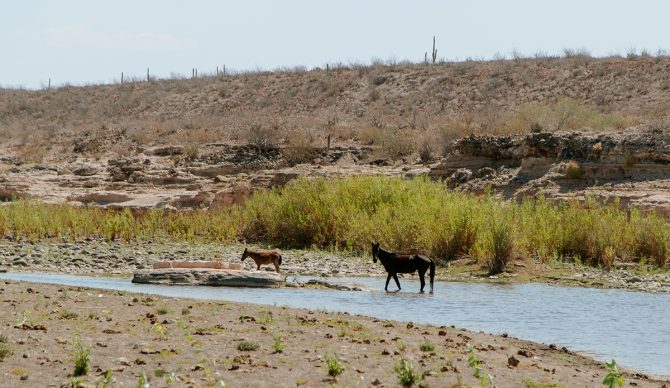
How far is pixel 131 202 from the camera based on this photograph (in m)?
35.7

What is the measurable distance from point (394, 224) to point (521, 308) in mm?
8500

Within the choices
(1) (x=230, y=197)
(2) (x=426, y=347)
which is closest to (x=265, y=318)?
(2) (x=426, y=347)

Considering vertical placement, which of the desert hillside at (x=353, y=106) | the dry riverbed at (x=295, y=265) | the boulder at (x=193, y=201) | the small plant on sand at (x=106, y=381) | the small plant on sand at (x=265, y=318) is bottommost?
the dry riverbed at (x=295, y=265)

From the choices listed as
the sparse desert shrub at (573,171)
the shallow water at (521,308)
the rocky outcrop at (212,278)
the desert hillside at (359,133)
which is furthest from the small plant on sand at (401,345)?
the sparse desert shrub at (573,171)

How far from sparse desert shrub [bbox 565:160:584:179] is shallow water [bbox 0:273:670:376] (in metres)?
11.5

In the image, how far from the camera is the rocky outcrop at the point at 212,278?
58.0 feet

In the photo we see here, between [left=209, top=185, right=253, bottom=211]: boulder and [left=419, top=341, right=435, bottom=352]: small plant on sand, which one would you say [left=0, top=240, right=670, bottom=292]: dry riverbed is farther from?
[left=419, top=341, right=435, bottom=352]: small plant on sand

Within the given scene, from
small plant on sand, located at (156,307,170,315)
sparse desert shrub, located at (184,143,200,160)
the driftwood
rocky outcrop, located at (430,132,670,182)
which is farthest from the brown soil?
sparse desert shrub, located at (184,143,200,160)

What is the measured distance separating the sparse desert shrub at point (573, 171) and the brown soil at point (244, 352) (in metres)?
17.8

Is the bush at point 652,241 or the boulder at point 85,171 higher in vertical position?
the boulder at point 85,171

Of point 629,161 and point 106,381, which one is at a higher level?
point 629,161

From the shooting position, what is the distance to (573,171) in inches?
1163

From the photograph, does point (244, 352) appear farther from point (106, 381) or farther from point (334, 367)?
point (106, 381)

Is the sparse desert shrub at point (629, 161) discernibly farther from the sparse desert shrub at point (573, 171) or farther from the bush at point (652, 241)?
the bush at point (652, 241)
